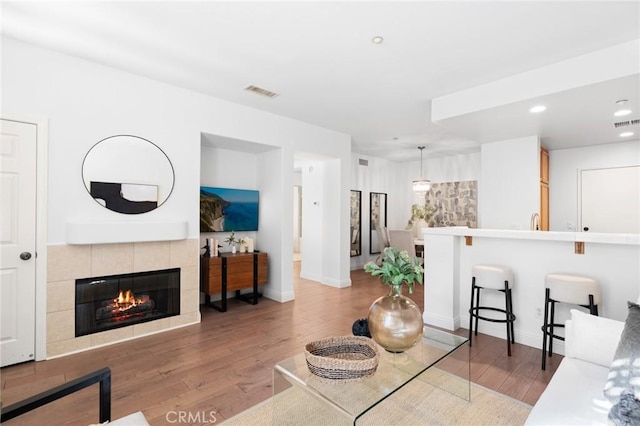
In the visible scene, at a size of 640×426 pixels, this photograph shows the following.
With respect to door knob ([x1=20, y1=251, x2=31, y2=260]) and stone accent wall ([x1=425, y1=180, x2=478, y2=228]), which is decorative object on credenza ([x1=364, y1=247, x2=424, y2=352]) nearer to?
door knob ([x1=20, y1=251, x2=31, y2=260])

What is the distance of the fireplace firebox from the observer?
3.13m

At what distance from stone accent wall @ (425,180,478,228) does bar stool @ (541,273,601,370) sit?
4.50m

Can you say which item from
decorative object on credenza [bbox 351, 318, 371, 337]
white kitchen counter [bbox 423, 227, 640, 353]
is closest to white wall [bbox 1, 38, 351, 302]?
decorative object on credenza [bbox 351, 318, 371, 337]

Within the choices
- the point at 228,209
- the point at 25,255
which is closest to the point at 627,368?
the point at 25,255

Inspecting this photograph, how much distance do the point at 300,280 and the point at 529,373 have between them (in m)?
4.23

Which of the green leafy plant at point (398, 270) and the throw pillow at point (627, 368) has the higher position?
the green leafy plant at point (398, 270)

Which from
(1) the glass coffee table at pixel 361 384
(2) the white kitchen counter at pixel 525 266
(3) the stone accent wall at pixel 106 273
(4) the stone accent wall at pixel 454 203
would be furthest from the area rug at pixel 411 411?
(4) the stone accent wall at pixel 454 203

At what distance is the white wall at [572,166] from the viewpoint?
532 cm

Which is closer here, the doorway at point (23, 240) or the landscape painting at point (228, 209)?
the doorway at point (23, 240)

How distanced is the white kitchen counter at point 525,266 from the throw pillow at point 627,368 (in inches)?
56.4

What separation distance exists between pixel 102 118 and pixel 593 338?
4304 mm

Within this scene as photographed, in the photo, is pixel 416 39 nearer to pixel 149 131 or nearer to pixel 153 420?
pixel 149 131

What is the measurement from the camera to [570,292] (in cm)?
269

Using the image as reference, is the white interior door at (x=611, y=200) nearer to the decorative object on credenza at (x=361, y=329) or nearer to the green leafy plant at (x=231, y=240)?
the decorative object on credenza at (x=361, y=329)
